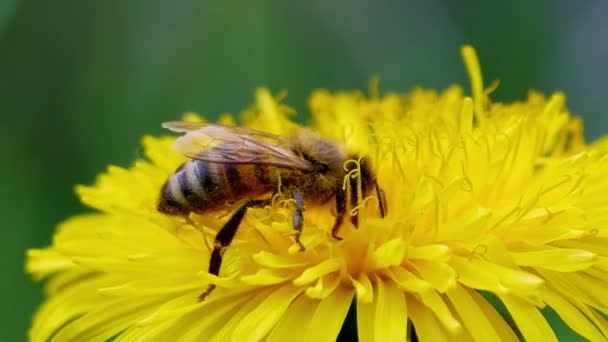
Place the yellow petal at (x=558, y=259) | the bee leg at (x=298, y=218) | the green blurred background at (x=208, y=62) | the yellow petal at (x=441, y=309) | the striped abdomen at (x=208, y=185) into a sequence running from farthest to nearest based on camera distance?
the green blurred background at (x=208, y=62), the striped abdomen at (x=208, y=185), the bee leg at (x=298, y=218), the yellow petal at (x=558, y=259), the yellow petal at (x=441, y=309)

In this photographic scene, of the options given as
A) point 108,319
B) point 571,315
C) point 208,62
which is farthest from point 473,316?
point 208,62

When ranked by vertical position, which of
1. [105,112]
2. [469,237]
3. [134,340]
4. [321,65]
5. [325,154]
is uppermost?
[321,65]

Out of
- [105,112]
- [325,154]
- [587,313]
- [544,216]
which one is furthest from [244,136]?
[105,112]

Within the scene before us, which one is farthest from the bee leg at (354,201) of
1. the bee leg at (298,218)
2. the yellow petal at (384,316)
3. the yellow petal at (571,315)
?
the yellow petal at (571,315)

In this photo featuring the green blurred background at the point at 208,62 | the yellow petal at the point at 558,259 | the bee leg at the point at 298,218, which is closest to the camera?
the yellow petal at the point at 558,259

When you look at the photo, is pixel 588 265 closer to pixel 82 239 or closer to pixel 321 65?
pixel 82 239

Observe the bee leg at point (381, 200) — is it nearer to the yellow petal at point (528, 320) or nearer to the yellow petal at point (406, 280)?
the yellow petal at point (406, 280)

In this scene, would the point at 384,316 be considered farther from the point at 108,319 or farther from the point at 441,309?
the point at 108,319
